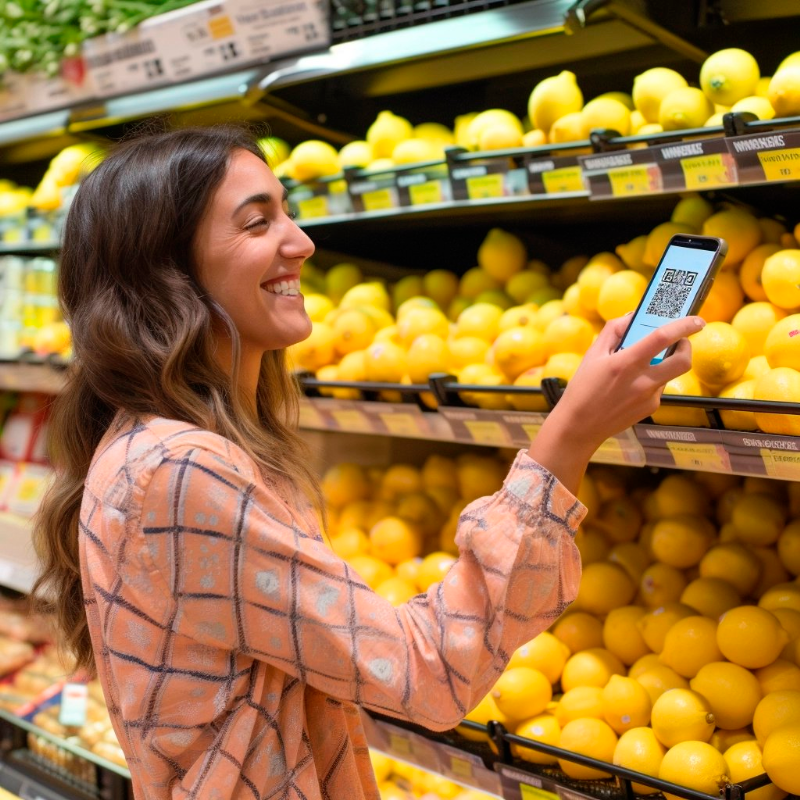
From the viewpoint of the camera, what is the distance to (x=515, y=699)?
1.50m

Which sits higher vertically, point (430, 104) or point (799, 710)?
point (430, 104)

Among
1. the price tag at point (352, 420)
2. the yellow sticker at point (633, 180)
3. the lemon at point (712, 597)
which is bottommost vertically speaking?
the lemon at point (712, 597)

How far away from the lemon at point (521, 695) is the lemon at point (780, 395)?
56cm

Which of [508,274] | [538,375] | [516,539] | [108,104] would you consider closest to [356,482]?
[508,274]

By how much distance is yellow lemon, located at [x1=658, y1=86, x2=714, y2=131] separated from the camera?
56.8 inches

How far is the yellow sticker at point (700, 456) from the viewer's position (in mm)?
1281

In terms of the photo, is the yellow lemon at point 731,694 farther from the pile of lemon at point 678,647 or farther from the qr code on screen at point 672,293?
the qr code on screen at point 672,293

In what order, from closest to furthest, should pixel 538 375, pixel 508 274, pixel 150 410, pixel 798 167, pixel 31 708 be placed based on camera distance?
1. pixel 150 410
2. pixel 798 167
3. pixel 538 375
4. pixel 508 274
5. pixel 31 708

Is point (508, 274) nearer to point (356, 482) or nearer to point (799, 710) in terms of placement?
point (356, 482)

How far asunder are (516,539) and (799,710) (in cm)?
57

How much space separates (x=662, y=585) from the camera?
1.62 m

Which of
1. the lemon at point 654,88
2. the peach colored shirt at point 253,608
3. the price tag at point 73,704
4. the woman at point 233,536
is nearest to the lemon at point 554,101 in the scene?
the lemon at point 654,88

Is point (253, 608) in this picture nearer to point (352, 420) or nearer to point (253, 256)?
point (253, 256)

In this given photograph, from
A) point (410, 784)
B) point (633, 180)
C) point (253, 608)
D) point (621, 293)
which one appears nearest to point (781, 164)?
point (633, 180)
